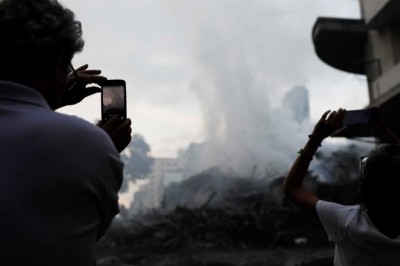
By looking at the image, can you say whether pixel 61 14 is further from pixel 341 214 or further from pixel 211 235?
pixel 211 235

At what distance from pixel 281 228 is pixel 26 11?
62.4ft

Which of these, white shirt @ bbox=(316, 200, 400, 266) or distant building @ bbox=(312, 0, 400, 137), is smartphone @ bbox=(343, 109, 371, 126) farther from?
distant building @ bbox=(312, 0, 400, 137)

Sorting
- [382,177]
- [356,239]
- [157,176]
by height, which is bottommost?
[157,176]

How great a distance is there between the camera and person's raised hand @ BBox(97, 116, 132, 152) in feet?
3.99

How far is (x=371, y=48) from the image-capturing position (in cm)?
1783

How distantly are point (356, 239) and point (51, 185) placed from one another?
116 centimetres

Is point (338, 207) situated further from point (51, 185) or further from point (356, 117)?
point (51, 185)

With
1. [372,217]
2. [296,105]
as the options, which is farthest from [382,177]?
[296,105]

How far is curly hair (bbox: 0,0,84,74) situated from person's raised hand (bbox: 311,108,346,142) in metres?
1.25

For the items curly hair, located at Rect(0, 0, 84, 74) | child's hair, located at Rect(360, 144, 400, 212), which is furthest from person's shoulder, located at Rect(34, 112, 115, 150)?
child's hair, located at Rect(360, 144, 400, 212)

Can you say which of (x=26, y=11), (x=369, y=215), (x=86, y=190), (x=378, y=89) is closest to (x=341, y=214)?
(x=369, y=215)

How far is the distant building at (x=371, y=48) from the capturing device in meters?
14.7

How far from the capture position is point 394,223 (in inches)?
63.5

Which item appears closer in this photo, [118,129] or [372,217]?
[118,129]
